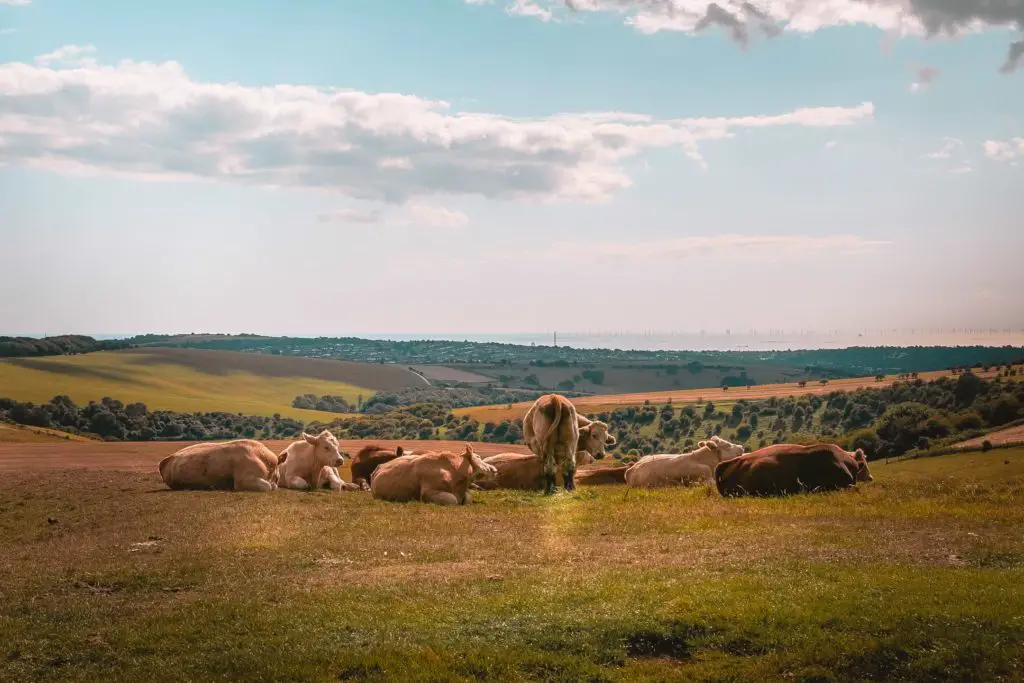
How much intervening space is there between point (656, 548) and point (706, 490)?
8719 millimetres

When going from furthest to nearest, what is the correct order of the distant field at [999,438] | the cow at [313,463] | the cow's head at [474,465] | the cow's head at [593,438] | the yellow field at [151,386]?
1. the yellow field at [151,386]
2. the cow's head at [593,438]
3. the distant field at [999,438]
4. the cow at [313,463]
5. the cow's head at [474,465]

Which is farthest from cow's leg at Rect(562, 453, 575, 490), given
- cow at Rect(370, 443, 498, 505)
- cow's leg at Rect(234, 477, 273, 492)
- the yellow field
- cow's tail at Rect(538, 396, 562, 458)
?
the yellow field

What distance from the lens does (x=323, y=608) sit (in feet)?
38.5

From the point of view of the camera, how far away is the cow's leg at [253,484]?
25.4 meters

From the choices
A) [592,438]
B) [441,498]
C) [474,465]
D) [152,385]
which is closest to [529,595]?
[441,498]

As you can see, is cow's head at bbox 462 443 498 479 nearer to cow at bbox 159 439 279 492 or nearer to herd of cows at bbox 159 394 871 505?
herd of cows at bbox 159 394 871 505

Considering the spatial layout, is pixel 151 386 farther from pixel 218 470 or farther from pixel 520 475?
pixel 520 475

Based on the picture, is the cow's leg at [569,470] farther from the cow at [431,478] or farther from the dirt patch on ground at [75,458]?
the dirt patch on ground at [75,458]

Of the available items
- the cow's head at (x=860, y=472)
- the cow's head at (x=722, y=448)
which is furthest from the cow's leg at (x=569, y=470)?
the cow's head at (x=860, y=472)

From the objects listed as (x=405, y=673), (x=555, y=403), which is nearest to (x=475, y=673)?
(x=405, y=673)

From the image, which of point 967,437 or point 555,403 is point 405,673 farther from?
point 967,437

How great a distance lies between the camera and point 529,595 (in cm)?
1219

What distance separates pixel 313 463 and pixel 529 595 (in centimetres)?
1690

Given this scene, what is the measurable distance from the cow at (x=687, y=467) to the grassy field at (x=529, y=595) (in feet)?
28.1
